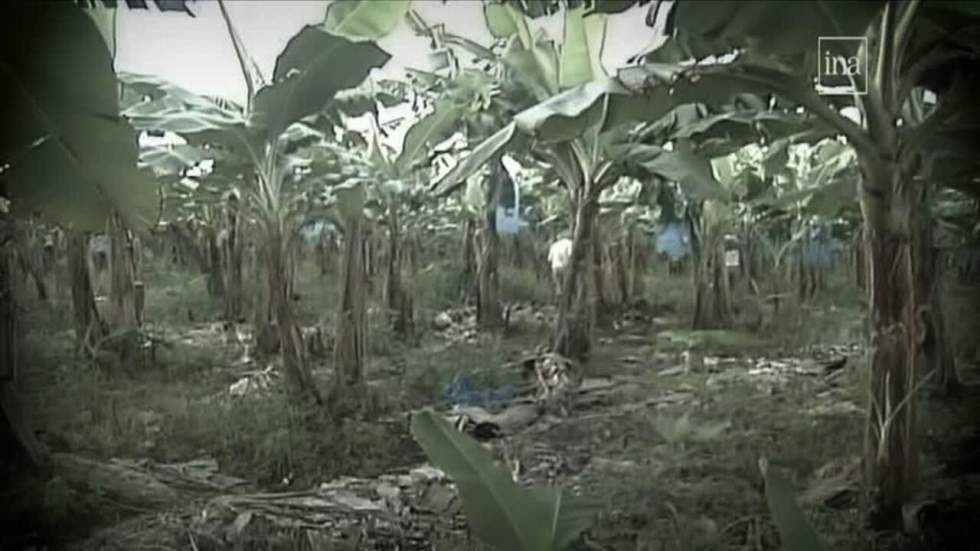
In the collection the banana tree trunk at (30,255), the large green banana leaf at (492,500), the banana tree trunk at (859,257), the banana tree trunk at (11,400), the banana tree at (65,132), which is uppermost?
the banana tree at (65,132)

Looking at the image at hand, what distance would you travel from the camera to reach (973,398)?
4.85 ft

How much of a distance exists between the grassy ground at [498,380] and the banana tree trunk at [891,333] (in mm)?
30

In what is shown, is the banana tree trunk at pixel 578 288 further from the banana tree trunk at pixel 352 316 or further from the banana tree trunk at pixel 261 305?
the banana tree trunk at pixel 261 305

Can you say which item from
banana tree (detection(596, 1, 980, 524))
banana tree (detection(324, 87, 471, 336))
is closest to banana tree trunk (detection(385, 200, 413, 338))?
banana tree (detection(324, 87, 471, 336))

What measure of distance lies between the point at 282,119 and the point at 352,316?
256mm

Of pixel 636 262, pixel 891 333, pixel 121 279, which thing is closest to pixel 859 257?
pixel 891 333

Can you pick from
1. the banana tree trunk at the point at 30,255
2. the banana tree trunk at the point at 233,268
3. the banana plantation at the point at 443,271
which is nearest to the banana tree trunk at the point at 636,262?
the banana plantation at the point at 443,271

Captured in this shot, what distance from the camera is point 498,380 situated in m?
1.40

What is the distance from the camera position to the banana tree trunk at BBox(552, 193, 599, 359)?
1.41 meters

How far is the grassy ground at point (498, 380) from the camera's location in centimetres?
139

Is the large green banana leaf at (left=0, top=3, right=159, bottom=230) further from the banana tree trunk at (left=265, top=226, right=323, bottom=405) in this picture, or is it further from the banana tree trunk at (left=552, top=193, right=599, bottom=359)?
the banana tree trunk at (left=552, top=193, right=599, bottom=359)

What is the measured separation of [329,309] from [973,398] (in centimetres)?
85

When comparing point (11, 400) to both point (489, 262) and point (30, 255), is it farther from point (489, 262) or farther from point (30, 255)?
point (489, 262)

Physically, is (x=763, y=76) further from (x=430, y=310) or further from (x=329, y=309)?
(x=329, y=309)
